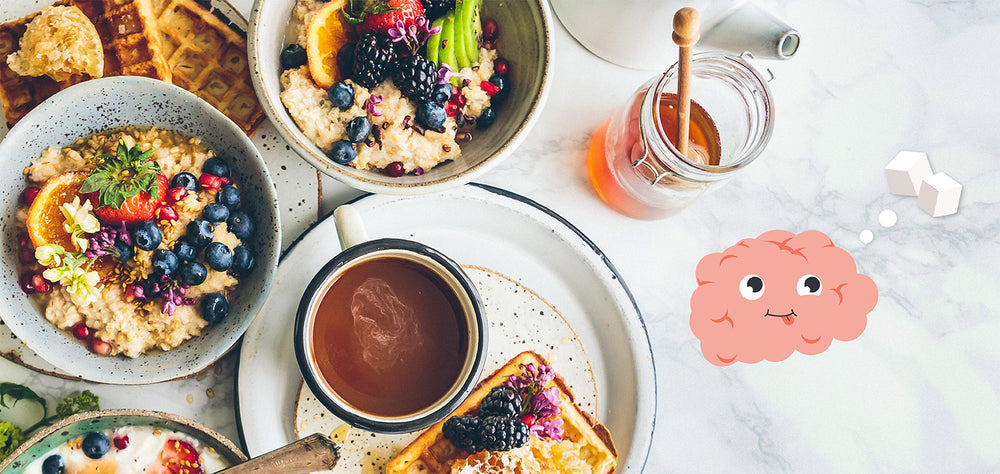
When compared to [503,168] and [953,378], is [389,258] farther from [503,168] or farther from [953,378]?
[953,378]

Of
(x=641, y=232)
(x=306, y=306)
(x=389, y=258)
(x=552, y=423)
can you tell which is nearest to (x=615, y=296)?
(x=641, y=232)

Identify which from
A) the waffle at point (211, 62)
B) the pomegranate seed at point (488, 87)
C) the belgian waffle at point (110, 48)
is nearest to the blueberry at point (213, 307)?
the waffle at point (211, 62)

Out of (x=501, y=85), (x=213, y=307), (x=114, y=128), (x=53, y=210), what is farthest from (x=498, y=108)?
(x=53, y=210)

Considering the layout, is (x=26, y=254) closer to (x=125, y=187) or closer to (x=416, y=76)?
(x=125, y=187)

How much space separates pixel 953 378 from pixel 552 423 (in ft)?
3.92

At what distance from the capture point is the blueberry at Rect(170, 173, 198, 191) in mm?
1564

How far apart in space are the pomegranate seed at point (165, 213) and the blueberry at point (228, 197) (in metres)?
0.10

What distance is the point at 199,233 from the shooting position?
5.02 ft

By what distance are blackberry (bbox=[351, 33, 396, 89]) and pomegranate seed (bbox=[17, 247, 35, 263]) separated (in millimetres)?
820

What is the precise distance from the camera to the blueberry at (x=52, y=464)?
1622 mm

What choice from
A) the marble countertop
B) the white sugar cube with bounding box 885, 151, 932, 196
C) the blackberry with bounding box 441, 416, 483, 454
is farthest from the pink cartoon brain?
the blackberry with bounding box 441, 416, 483, 454

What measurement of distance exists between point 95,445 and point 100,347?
235mm

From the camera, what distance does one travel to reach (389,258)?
164 cm

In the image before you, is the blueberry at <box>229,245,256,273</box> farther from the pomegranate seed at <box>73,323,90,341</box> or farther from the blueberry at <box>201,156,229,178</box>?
the pomegranate seed at <box>73,323,90,341</box>
